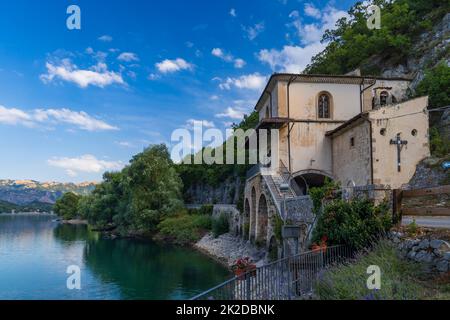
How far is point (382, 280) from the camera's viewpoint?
6832mm

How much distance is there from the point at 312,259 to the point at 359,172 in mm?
12377

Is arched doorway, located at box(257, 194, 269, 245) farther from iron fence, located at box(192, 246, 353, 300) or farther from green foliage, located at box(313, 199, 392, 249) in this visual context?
iron fence, located at box(192, 246, 353, 300)

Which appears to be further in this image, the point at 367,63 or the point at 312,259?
the point at 367,63

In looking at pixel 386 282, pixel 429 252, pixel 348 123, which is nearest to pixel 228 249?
pixel 348 123

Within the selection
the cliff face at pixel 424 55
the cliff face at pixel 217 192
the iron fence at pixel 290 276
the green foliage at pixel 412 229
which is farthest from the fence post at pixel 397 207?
the cliff face at pixel 217 192

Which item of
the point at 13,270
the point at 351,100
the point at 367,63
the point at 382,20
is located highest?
the point at 382,20

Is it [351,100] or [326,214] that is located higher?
[351,100]

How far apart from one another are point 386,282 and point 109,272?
72.0 feet

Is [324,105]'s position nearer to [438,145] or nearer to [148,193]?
[438,145]
